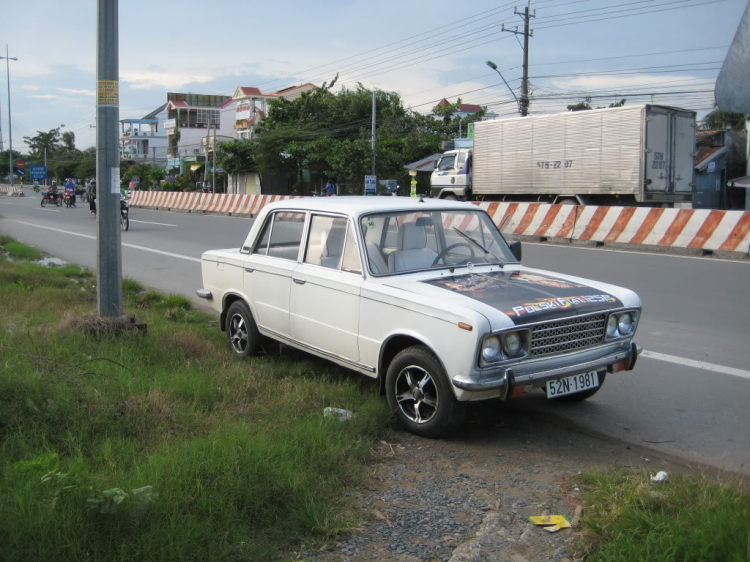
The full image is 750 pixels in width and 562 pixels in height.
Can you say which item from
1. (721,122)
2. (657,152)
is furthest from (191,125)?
(657,152)

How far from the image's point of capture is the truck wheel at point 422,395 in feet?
15.0

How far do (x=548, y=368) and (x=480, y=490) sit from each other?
3.17 feet

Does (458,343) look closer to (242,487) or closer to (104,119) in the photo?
(242,487)

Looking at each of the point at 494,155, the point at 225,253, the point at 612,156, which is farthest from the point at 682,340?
the point at 494,155

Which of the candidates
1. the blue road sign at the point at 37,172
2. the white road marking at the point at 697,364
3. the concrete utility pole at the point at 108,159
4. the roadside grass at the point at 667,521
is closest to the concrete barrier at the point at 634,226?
the white road marking at the point at 697,364

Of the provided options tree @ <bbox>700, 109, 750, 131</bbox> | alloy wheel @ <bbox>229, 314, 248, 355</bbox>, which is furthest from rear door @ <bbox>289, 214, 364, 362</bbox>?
tree @ <bbox>700, 109, 750, 131</bbox>

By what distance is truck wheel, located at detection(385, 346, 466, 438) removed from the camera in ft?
15.0

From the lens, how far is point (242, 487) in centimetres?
355

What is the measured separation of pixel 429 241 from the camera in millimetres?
5660

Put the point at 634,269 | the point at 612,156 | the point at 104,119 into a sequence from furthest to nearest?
1. the point at 612,156
2. the point at 634,269
3. the point at 104,119

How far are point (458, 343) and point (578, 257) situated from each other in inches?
439

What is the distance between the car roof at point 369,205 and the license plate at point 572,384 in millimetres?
1827

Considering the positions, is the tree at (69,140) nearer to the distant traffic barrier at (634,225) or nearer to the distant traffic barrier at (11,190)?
the distant traffic barrier at (11,190)

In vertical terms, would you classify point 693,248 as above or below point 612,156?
below
